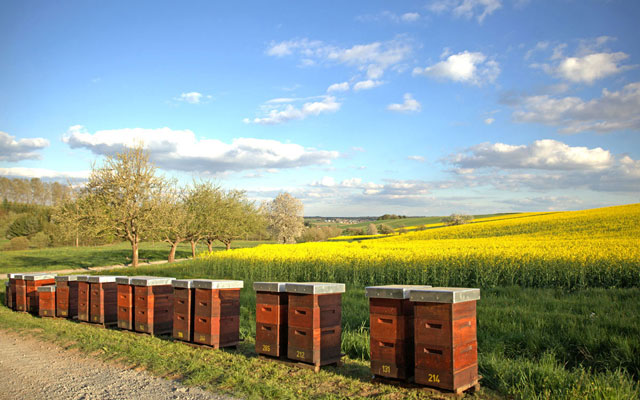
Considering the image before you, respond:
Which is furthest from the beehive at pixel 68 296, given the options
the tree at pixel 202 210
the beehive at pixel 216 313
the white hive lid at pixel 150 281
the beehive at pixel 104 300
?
the tree at pixel 202 210

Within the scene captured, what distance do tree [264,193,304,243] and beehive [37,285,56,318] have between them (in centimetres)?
5504

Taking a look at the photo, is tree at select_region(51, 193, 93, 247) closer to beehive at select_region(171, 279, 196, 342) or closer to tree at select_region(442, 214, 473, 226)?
beehive at select_region(171, 279, 196, 342)

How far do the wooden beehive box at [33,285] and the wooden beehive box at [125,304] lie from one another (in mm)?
4594

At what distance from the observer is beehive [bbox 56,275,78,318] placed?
41.5ft

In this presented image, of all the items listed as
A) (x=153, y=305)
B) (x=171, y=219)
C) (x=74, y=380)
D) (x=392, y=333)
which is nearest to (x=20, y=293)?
(x=153, y=305)

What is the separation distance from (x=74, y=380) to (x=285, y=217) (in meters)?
62.6

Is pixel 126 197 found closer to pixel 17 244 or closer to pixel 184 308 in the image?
pixel 184 308

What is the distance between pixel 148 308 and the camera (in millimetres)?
9859

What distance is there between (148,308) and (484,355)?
7.07 m

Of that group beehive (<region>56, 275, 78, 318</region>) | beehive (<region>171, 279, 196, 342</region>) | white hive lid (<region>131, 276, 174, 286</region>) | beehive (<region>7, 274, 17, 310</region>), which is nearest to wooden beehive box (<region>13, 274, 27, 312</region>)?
beehive (<region>7, 274, 17, 310</region>)

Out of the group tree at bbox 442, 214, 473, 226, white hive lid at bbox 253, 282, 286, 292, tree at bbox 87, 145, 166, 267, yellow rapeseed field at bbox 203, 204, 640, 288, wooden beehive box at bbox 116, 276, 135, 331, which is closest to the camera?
white hive lid at bbox 253, 282, 286, 292

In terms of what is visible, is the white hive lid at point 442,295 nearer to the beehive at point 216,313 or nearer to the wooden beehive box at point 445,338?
the wooden beehive box at point 445,338

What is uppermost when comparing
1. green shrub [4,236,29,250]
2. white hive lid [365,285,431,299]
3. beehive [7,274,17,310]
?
white hive lid [365,285,431,299]

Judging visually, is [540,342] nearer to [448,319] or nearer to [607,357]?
[607,357]
